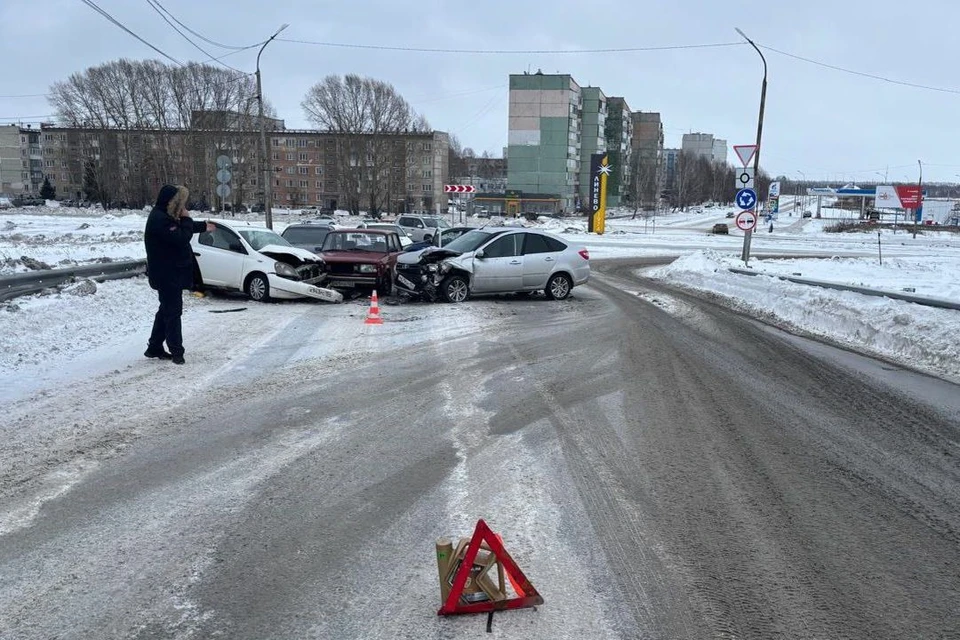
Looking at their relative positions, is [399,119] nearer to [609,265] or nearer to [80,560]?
[609,265]

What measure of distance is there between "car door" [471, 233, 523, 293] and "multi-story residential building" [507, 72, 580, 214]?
83.7 m

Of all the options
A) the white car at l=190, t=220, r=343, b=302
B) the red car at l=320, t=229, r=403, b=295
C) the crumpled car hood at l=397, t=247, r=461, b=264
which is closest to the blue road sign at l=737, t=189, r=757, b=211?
the crumpled car hood at l=397, t=247, r=461, b=264

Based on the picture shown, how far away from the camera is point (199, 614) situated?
3.45 meters

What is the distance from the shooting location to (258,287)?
14586 mm

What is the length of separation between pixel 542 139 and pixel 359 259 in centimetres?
9087

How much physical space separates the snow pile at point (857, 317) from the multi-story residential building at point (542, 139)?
269 feet

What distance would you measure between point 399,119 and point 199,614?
89.1 m

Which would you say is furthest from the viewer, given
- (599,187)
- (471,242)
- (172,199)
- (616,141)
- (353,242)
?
(616,141)

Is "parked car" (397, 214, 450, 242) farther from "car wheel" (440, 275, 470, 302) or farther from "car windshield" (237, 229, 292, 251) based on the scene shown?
"car wheel" (440, 275, 470, 302)

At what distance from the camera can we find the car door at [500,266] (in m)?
15.5

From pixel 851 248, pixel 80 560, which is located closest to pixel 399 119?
pixel 851 248

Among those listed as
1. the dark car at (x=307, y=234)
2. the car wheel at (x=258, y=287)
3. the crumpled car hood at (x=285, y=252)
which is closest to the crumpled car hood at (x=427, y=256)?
the crumpled car hood at (x=285, y=252)

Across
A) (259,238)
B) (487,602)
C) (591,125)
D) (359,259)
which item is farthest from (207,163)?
(487,602)

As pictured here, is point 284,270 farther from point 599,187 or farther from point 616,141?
point 616,141
